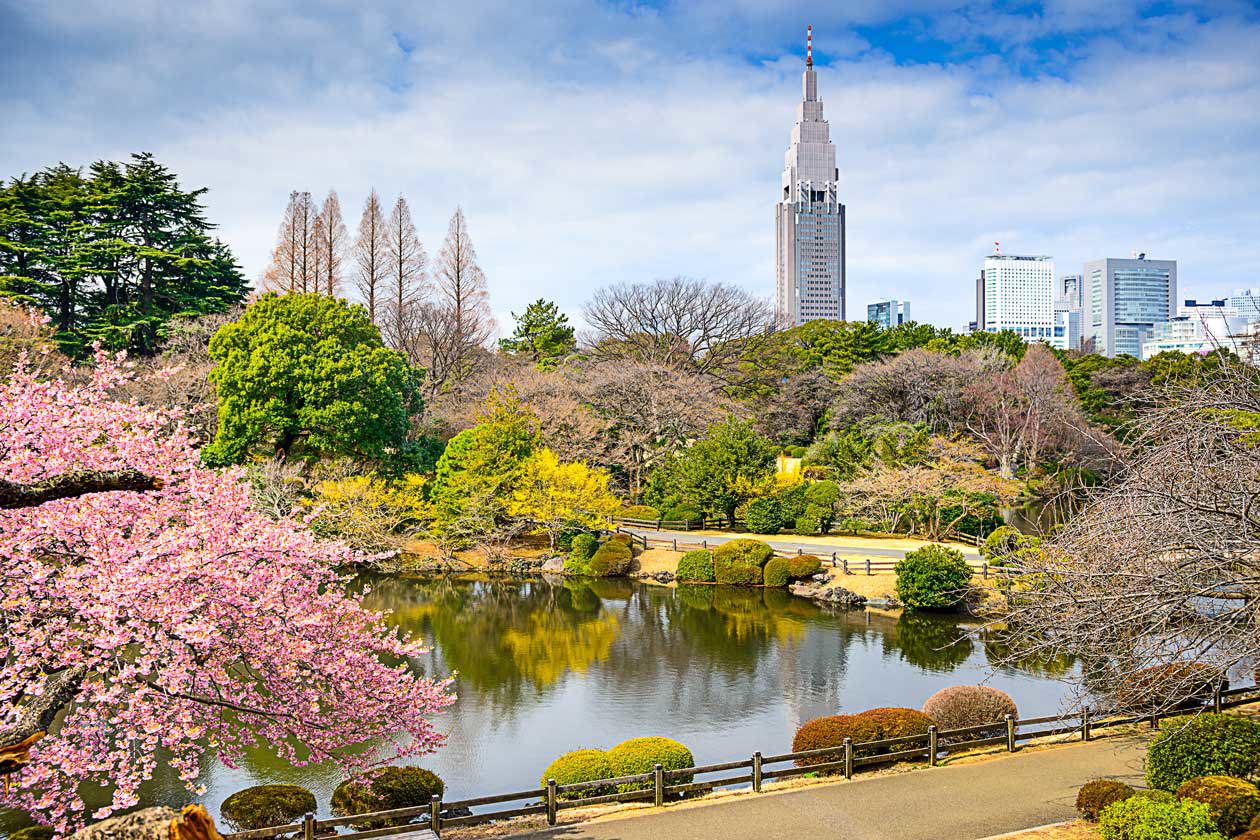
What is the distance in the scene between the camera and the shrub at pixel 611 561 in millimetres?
34969

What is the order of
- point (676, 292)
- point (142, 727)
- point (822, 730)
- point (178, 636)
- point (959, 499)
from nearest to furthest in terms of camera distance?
1. point (178, 636)
2. point (142, 727)
3. point (822, 730)
4. point (959, 499)
5. point (676, 292)

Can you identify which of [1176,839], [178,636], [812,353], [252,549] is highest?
[812,353]

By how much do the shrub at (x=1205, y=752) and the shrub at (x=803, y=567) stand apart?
20208mm

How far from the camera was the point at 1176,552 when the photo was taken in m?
11.0

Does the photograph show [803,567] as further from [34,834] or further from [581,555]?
[34,834]

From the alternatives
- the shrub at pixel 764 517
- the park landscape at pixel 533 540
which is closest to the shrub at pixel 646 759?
the park landscape at pixel 533 540

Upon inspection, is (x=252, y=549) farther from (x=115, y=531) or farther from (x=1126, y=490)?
(x=1126, y=490)

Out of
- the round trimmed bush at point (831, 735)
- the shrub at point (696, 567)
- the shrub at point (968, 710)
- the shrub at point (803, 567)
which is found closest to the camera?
the round trimmed bush at point (831, 735)

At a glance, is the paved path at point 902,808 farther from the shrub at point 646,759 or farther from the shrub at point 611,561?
the shrub at point 611,561

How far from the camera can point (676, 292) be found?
55562mm

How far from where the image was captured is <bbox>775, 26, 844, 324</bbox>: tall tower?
180m

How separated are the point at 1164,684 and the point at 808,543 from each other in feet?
73.5

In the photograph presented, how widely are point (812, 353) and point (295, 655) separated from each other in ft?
167

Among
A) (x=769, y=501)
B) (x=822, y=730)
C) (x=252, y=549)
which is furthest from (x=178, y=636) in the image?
(x=769, y=501)
